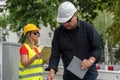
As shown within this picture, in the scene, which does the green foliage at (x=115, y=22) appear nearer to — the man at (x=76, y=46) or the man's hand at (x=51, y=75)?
the man at (x=76, y=46)

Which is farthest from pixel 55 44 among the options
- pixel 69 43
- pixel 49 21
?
pixel 49 21

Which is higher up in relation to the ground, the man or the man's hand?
the man

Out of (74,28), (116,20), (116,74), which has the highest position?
(74,28)

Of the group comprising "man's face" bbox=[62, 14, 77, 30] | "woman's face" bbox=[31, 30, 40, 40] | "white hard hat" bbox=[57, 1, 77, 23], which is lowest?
"woman's face" bbox=[31, 30, 40, 40]

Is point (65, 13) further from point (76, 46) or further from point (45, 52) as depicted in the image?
point (45, 52)

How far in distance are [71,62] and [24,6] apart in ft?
21.2

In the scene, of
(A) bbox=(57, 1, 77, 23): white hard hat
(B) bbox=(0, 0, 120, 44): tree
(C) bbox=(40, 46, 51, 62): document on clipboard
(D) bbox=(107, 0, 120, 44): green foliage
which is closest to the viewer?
(A) bbox=(57, 1, 77, 23): white hard hat

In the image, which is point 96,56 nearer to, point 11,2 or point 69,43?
point 69,43

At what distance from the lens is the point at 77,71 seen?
17.0 feet

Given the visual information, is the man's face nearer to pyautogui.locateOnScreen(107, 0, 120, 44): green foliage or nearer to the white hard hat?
the white hard hat

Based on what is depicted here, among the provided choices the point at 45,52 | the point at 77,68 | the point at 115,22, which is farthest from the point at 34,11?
the point at 77,68

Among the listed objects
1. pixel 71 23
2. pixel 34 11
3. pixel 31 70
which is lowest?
pixel 31 70

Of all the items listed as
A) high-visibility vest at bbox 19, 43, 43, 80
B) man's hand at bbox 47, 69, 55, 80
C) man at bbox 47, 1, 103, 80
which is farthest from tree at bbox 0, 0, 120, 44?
man's hand at bbox 47, 69, 55, 80

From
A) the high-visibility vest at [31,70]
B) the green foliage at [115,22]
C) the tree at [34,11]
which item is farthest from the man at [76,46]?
the green foliage at [115,22]
